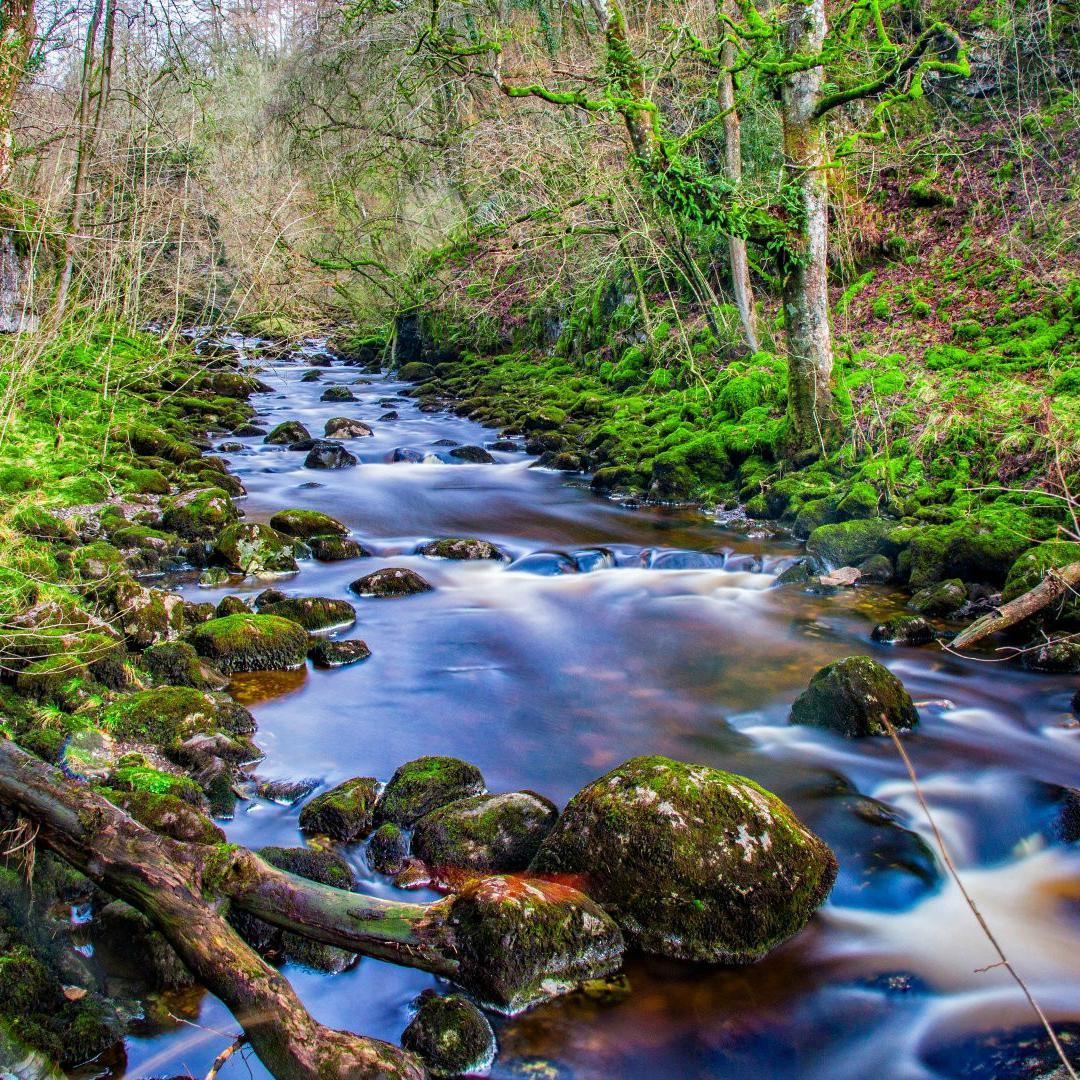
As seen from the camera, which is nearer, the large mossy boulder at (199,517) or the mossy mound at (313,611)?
the mossy mound at (313,611)

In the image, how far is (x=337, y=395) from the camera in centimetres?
2130

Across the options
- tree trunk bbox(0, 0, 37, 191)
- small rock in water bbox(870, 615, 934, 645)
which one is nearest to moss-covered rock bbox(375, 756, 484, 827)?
small rock in water bbox(870, 615, 934, 645)

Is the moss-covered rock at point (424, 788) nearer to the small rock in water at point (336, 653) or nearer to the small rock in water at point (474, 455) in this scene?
the small rock in water at point (336, 653)

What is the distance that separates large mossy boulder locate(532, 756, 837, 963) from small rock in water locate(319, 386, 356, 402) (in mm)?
17974

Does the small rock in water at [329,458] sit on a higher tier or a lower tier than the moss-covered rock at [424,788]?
higher

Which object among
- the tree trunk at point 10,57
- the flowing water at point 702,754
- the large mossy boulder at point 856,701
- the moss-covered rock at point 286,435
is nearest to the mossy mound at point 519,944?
the flowing water at point 702,754

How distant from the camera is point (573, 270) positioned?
1703 centimetres

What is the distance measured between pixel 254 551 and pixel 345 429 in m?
8.07

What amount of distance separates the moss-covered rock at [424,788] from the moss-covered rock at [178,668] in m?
1.93

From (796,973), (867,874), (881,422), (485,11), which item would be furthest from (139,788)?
(485,11)

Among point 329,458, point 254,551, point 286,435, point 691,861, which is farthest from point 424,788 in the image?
point 286,435

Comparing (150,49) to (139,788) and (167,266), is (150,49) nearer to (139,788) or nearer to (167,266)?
(167,266)

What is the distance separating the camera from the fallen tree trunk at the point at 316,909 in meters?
3.17

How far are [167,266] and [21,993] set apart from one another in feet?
39.5
